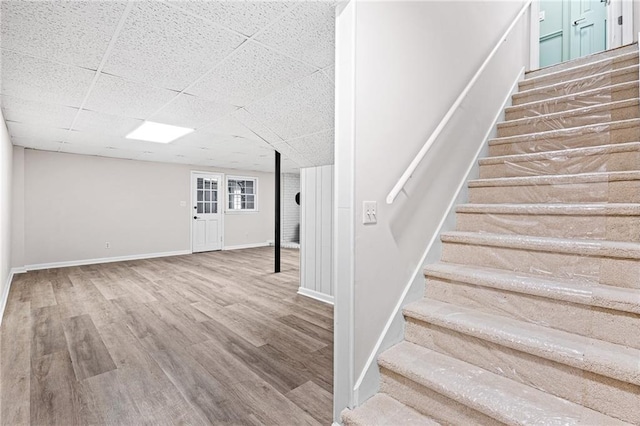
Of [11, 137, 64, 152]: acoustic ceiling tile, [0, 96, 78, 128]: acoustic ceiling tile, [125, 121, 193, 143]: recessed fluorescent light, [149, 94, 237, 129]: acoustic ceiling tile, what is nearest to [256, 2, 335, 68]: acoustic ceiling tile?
[149, 94, 237, 129]: acoustic ceiling tile

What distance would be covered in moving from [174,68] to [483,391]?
2.84 m

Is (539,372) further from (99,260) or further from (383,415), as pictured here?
(99,260)

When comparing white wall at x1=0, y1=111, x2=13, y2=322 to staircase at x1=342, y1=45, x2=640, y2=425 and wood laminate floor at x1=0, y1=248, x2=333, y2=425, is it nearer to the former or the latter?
wood laminate floor at x1=0, y1=248, x2=333, y2=425

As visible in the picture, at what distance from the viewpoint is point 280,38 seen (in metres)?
1.95

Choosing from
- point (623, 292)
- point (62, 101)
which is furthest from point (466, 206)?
point (62, 101)

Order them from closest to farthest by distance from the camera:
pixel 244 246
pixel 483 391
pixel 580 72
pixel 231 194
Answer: pixel 483 391
pixel 580 72
pixel 231 194
pixel 244 246

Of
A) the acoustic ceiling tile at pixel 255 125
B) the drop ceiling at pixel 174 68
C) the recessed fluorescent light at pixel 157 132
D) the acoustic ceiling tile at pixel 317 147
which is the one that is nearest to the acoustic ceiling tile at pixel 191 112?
the drop ceiling at pixel 174 68

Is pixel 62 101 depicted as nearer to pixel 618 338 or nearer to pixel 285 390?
pixel 285 390

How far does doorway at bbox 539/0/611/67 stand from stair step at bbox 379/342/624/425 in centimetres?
448

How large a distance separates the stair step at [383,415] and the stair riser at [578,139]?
210 cm

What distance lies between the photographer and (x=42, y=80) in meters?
2.48

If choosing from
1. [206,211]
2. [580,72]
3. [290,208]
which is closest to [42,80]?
[580,72]

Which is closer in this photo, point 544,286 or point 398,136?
point 544,286

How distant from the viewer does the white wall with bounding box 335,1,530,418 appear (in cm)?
159
